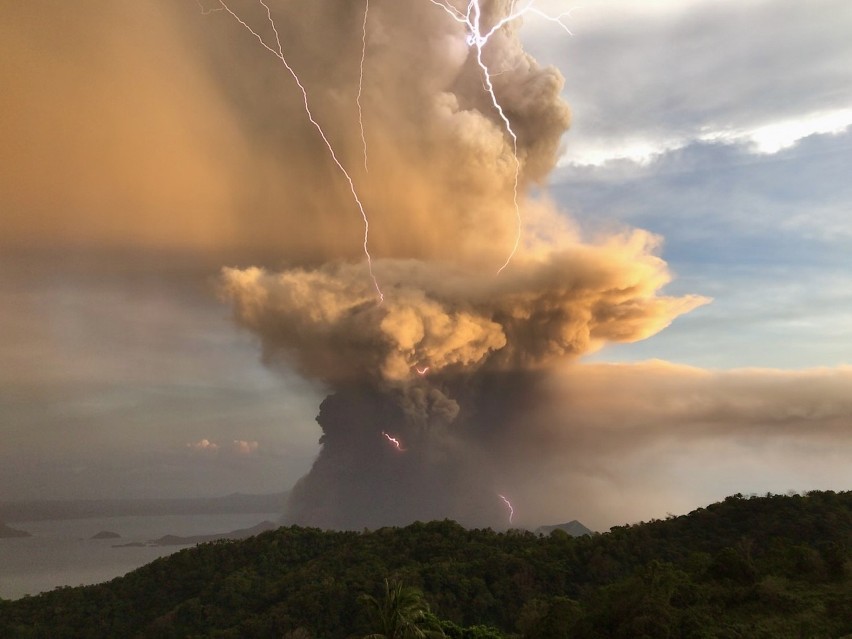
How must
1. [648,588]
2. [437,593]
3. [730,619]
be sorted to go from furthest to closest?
[437,593]
[648,588]
[730,619]

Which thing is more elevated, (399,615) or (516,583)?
(516,583)

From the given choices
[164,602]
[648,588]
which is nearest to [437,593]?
[648,588]

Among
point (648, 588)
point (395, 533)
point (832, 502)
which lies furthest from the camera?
point (395, 533)

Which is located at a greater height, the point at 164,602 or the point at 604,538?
the point at 604,538

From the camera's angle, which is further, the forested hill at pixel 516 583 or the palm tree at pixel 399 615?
the forested hill at pixel 516 583

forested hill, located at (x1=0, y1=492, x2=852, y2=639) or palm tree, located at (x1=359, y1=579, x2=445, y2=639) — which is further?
forested hill, located at (x1=0, y1=492, x2=852, y2=639)

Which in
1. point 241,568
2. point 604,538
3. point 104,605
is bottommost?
point 104,605

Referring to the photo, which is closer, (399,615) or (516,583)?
(399,615)

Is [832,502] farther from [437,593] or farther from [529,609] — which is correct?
[437,593]
